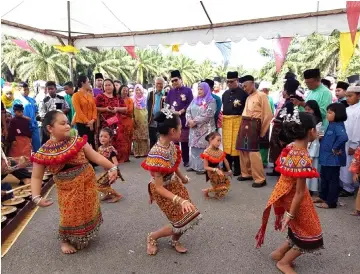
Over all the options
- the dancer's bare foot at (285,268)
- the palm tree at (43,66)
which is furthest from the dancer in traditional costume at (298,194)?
the palm tree at (43,66)

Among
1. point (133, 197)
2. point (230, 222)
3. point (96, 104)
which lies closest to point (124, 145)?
point (96, 104)

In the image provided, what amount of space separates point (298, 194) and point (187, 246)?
1253 millimetres

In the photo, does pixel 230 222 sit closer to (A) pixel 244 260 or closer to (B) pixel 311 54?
(A) pixel 244 260

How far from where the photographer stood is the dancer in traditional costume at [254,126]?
504 cm

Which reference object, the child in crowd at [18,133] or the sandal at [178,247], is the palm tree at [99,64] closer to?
the child in crowd at [18,133]

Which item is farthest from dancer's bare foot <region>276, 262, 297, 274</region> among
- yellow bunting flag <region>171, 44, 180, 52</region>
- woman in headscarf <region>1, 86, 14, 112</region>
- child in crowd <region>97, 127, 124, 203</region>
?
woman in headscarf <region>1, 86, 14, 112</region>

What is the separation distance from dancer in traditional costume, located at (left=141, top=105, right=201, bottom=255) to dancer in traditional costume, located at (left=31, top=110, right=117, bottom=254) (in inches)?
15.3

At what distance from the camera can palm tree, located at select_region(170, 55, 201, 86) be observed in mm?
45062

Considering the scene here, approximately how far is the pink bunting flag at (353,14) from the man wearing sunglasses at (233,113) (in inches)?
73.3

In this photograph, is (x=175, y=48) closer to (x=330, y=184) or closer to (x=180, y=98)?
(x=180, y=98)

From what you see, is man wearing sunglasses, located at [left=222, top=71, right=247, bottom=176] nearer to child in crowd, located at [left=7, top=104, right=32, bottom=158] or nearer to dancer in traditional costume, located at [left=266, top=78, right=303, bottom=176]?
dancer in traditional costume, located at [left=266, top=78, right=303, bottom=176]

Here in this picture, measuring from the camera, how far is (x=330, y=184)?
3.97 meters

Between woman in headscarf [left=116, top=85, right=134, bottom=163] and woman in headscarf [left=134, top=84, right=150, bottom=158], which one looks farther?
woman in headscarf [left=134, top=84, right=150, bottom=158]

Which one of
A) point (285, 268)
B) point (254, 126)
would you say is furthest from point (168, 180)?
point (254, 126)
